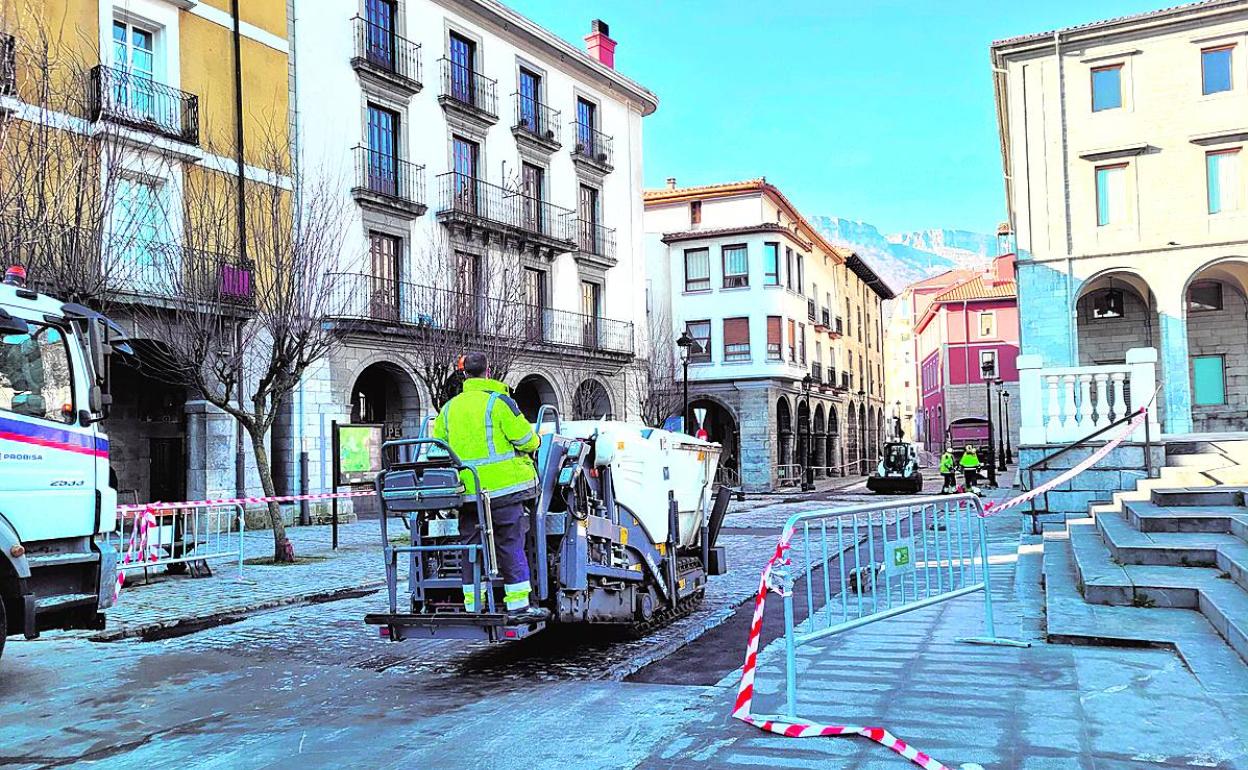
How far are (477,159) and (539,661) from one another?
878 inches

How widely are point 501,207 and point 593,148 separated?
5723mm

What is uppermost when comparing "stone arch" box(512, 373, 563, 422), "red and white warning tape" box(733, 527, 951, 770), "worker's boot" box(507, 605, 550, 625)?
"stone arch" box(512, 373, 563, 422)

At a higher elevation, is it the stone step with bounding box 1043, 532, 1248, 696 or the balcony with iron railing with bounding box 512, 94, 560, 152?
the balcony with iron railing with bounding box 512, 94, 560, 152

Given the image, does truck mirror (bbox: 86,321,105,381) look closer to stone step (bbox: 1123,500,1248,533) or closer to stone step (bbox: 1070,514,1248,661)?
stone step (bbox: 1070,514,1248,661)

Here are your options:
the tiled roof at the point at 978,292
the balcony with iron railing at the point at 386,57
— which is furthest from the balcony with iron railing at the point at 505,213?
the tiled roof at the point at 978,292

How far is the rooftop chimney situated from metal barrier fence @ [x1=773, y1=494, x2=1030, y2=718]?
30124 millimetres

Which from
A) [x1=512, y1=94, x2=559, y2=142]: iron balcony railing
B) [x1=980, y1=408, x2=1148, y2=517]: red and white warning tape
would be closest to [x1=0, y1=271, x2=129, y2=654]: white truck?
[x1=980, y1=408, x2=1148, y2=517]: red and white warning tape

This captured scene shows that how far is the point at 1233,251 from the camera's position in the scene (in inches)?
1023

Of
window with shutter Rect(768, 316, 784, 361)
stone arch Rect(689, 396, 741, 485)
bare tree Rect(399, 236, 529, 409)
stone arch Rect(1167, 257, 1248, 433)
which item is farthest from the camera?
window with shutter Rect(768, 316, 784, 361)

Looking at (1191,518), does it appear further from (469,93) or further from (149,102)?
(469,93)

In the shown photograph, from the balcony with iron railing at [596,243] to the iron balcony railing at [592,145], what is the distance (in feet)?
6.96

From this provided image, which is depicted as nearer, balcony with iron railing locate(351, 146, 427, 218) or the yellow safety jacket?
the yellow safety jacket

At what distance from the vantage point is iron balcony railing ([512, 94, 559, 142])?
95.2 feet

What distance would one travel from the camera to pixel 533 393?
3128cm
